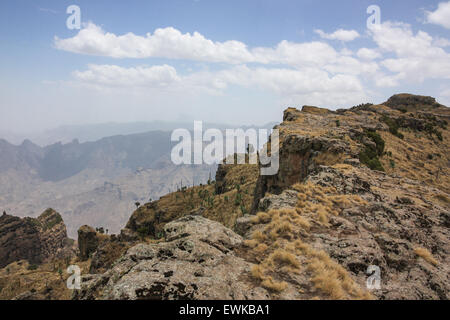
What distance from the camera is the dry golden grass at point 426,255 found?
12.5 m

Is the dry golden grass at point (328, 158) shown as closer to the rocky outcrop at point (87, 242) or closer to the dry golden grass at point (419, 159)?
the dry golden grass at point (419, 159)

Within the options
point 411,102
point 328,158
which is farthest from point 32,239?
point 411,102

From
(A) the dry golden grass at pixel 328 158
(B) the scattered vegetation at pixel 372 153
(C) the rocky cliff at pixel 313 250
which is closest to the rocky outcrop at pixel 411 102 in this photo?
(B) the scattered vegetation at pixel 372 153

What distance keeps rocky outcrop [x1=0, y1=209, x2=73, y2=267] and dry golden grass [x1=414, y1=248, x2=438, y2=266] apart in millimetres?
199662

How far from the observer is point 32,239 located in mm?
159250

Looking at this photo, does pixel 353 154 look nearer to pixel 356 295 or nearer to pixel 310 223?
pixel 310 223

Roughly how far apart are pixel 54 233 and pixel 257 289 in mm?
219049

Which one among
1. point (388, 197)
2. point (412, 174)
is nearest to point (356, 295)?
point (388, 197)

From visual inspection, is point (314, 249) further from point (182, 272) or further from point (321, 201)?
point (182, 272)

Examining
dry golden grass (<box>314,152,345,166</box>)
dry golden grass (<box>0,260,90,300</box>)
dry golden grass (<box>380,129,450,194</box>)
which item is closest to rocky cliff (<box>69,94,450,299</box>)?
dry golden grass (<box>314,152,345,166</box>)

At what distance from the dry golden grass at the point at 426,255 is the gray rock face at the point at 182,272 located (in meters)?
9.48

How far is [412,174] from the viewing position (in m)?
34.4

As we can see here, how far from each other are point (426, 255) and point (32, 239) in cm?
20777
